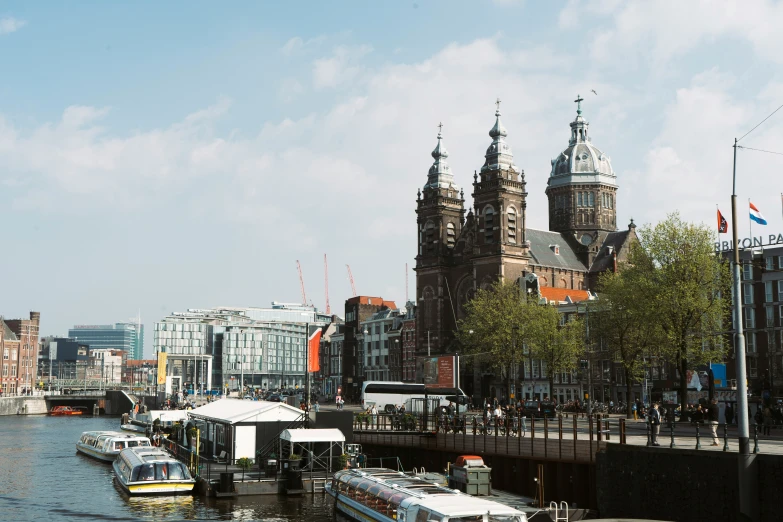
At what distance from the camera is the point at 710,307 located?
216 feet

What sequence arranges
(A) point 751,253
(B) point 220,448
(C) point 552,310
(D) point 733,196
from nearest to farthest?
(D) point 733,196 < (B) point 220,448 < (A) point 751,253 < (C) point 552,310

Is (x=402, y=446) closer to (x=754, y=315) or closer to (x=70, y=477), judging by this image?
(x=70, y=477)

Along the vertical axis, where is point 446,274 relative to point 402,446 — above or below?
above

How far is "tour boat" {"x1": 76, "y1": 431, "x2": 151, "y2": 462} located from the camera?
68062 millimetres

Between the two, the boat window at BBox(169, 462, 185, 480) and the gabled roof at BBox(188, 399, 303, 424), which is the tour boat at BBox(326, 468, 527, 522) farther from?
the gabled roof at BBox(188, 399, 303, 424)

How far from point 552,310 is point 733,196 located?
65.6 metres

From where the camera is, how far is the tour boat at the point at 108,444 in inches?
2680

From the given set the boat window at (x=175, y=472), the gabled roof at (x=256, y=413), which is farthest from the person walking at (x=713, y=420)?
the boat window at (x=175, y=472)

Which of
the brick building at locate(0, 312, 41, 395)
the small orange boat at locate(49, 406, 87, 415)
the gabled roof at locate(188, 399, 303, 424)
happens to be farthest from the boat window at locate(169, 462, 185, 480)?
the brick building at locate(0, 312, 41, 395)

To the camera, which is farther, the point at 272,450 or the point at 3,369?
the point at 3,369

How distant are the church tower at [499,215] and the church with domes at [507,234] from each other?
14 cm

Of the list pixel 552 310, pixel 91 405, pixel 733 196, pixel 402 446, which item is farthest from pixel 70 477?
pixel 91 405

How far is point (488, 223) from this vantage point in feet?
416

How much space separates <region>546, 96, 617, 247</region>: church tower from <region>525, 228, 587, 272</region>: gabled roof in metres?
3.07
